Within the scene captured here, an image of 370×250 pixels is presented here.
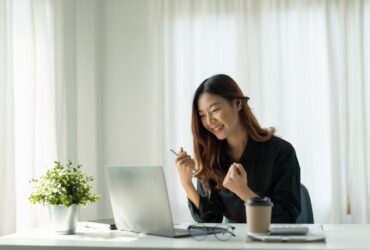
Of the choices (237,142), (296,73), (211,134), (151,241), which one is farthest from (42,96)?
(151,241)

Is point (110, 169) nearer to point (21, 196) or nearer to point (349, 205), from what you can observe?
point (21, 196)

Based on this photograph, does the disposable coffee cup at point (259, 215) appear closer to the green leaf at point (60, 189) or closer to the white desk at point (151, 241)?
the white desk at point (151, 241)

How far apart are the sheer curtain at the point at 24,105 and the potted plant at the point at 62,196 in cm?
114

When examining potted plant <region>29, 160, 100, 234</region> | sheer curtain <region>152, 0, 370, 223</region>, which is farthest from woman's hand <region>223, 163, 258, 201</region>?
sheer curtain <region>152, 0, 370, 223</region>

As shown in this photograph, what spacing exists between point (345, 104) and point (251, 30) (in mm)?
865

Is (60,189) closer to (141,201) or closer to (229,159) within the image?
(141,201)

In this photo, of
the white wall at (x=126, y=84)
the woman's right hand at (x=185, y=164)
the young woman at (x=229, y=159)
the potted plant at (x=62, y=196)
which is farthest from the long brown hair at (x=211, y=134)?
the white wall at (x=126, y=84)

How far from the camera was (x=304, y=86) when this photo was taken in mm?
3785

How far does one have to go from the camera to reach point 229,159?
2.42 m

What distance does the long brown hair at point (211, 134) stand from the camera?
2312 mm

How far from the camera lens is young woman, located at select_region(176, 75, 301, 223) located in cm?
220

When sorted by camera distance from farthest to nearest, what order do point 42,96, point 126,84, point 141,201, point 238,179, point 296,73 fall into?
point 126,84, point 296,73, point 42,96, point 238,179, point 141,201

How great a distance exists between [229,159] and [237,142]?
0.09 m

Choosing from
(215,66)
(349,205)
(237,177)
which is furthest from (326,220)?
(237,177)
